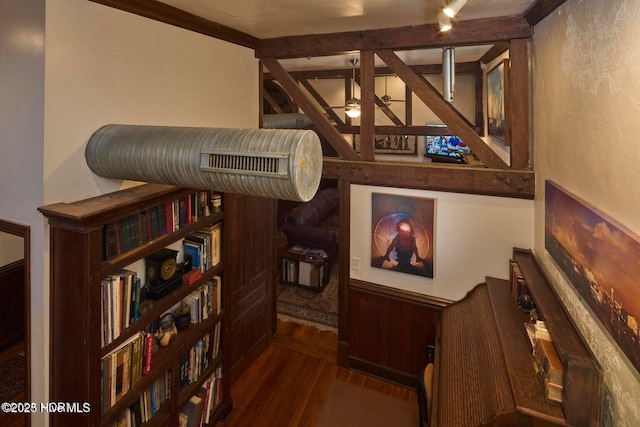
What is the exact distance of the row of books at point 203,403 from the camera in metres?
2.71

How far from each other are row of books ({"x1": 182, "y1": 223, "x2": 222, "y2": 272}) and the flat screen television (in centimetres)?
380

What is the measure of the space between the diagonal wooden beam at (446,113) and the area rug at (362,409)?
2178 millimetres

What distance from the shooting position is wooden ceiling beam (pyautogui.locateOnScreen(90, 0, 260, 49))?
2119mm

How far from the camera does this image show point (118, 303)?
202cm

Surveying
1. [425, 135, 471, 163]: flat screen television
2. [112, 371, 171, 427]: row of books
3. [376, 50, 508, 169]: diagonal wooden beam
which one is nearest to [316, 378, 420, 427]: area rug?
[112, 371, 171, 427]: row of books

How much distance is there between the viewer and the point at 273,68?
3377 millimetres

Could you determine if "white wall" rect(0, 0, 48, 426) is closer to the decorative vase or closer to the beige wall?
the beige wall

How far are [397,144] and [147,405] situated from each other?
524 cm

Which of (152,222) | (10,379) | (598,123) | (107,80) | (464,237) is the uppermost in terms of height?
(107,80)

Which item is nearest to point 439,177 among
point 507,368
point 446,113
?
point 446,113

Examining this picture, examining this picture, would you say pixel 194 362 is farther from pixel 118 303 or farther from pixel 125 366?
pixel 118 303

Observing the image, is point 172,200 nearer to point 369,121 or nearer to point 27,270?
point 27,270

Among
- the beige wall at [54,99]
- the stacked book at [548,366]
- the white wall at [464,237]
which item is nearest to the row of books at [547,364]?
the stacked book at [548,366]

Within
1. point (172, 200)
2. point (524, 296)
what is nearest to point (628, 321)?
point (524, 296)
